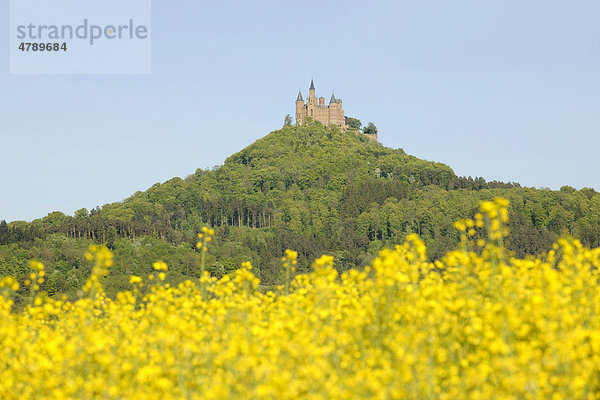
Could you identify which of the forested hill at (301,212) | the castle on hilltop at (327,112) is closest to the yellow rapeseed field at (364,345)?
the forested hill at (301,212)

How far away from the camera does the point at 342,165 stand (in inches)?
6973

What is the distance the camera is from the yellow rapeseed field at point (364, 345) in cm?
594

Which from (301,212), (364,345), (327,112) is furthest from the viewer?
(327,112)

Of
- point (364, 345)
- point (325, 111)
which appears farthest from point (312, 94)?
point (364, 345)

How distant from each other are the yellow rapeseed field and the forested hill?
3307 inches

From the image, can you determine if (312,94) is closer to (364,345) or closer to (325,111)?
(325,111)

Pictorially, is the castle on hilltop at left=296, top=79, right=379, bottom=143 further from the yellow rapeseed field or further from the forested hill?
the yellow rapeseed field

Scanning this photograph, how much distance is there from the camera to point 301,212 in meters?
152

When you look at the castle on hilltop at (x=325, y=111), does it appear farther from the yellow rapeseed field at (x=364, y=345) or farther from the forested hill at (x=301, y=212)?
the yellow rapeseed field at (x=364, y=345)

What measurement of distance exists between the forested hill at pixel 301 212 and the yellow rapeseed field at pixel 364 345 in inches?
3307

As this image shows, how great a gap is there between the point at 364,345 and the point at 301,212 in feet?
475

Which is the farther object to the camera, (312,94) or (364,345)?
(312,94)

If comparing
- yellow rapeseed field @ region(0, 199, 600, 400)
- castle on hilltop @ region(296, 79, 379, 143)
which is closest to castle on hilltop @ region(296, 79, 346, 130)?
castle on hilltop @ region(296, 79, 379, 143)

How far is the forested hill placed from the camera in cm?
11162
